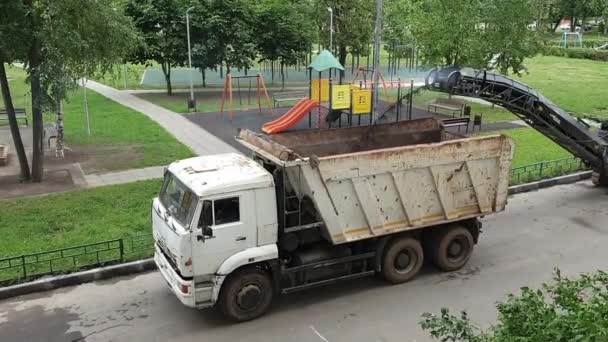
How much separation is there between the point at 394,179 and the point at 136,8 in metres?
25.4

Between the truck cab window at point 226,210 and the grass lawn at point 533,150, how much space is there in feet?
37.5

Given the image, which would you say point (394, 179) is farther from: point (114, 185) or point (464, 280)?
point (114, 185)

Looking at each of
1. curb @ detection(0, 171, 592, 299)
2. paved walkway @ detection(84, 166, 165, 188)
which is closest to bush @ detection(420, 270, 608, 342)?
curb @ detection(0, 171, 592, 299)

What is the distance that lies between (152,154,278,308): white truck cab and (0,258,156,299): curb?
191 centimetres

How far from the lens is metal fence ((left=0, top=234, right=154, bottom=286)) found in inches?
414

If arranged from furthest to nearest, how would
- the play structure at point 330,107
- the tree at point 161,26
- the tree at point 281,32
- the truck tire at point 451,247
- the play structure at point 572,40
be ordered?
the play structure at point 572,40 → the tree at point 281,32 → the tree at point 161,26 → the play structure at point 330,107 → the truck tire at point 451,247

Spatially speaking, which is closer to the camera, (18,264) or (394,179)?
(394,179)

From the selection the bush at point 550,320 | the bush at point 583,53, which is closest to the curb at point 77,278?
the bush at point 550,320

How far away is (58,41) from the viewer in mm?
14086

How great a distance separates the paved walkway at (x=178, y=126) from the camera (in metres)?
20.4

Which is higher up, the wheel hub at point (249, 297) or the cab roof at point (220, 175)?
the cab roof at point (220, 175)

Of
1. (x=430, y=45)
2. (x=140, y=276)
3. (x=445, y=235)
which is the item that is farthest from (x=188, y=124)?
(x=445, y=235)

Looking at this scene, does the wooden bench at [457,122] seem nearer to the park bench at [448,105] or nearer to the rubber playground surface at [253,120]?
the rubber playground surface at [253,120]

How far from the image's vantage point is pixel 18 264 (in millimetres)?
10820
